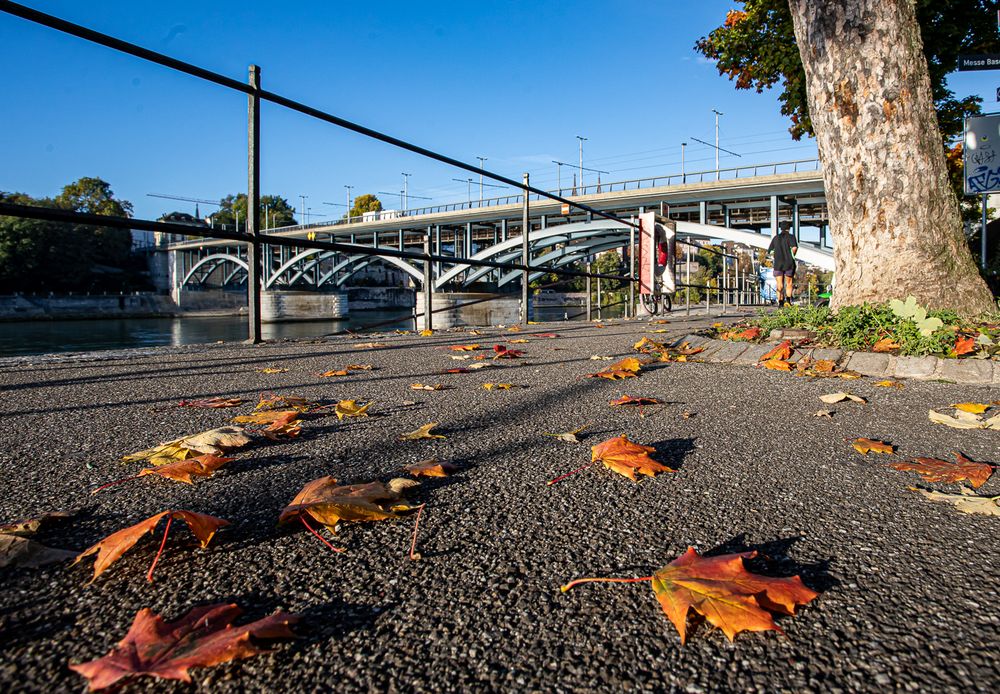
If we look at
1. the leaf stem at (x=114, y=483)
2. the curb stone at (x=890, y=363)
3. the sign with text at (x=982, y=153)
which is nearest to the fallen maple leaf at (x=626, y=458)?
the leaf stem at (x=114, y=483)

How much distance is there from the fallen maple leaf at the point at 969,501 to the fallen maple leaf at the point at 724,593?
542mm

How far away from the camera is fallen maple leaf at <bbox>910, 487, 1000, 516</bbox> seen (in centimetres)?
109

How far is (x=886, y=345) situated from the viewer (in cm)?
294

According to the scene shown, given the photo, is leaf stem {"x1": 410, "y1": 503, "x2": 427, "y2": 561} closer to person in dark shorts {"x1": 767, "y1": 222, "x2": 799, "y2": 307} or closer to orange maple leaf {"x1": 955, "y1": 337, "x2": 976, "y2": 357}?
orange maple leaf {"x1": 955, "y1": 337, "x2": 976, "y2": 357}

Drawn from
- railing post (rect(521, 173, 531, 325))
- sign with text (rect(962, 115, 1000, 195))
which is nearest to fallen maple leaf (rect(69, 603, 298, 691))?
railing post (rect(521, 173, 531, 325))

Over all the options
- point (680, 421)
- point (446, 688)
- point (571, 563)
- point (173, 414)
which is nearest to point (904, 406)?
point (680, 421)

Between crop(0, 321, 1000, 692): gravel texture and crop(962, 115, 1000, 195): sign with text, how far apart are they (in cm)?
505

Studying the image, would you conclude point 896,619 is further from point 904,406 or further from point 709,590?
point 904,406

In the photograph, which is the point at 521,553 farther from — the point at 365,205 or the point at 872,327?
the point at 365,205

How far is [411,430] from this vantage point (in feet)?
5.31

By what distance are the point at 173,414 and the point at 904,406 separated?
2.30 metres

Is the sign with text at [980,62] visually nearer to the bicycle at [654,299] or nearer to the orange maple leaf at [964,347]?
the bicycle at [654,299]

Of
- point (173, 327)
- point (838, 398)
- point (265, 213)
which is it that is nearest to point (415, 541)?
point (838, 398)

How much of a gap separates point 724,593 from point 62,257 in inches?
1944
